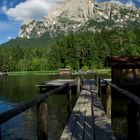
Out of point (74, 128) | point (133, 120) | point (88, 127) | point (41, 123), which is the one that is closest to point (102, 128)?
point (88, 127)

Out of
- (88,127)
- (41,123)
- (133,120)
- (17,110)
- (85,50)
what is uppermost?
(85,50)

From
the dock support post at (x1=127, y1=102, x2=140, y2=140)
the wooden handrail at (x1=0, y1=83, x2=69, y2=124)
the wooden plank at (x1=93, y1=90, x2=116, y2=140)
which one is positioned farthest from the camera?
the wooden plank at (x1=93, y1=90, x2=116, y2=140)

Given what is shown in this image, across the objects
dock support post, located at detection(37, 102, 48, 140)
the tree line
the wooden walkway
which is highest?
the tree line

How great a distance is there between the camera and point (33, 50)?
598ft

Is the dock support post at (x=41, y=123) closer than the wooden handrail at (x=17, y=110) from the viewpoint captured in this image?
No

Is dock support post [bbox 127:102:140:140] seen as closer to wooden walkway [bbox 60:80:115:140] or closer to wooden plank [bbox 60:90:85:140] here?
wooden walkway [bbox 60:80:115:140]

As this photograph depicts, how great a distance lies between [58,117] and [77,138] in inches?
543

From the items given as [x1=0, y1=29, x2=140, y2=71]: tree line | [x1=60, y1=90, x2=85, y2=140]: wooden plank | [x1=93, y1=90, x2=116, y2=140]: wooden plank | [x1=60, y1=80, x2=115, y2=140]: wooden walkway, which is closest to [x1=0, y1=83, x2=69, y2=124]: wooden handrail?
[x1=60, y1=90, x2=85, y2=140]: wooden plank

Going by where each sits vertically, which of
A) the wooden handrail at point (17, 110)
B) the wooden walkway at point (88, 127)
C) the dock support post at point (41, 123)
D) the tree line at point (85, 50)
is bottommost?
the wooden walkway at point (88, 127)

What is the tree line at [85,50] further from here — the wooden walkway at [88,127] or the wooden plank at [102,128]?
the wooden plank at [102,128]

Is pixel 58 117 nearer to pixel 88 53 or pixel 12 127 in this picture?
pixel 12 127

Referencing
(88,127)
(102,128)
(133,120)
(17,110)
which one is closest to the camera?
(17,110)

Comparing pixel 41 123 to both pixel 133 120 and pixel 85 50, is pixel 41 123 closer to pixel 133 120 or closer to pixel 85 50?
pixel 133 120

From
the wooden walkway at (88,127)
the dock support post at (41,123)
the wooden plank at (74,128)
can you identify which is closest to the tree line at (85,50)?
the wooden walkway at (88,127)
